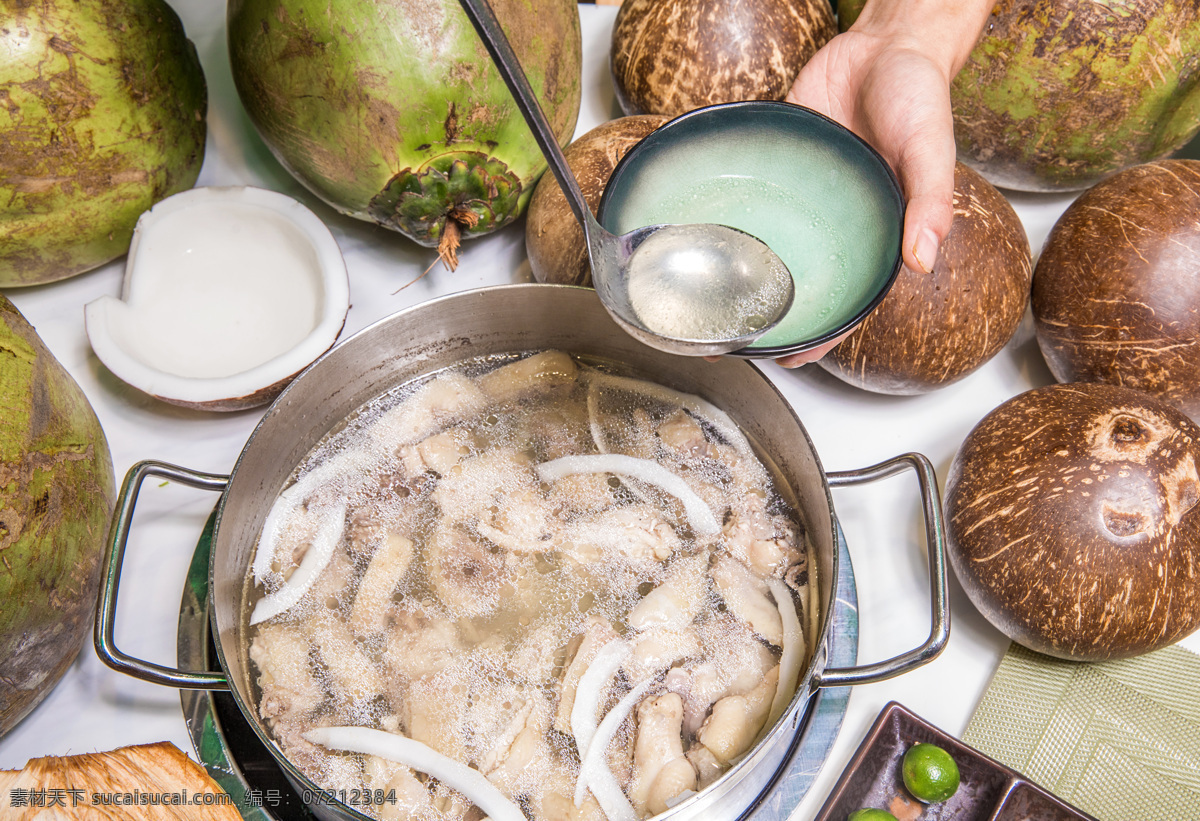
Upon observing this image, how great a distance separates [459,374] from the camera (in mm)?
994

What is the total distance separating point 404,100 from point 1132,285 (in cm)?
85

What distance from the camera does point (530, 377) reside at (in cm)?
99

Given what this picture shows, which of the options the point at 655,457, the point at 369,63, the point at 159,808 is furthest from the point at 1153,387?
the point at 159,808

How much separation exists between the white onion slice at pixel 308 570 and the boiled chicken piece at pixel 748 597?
0.41 meters

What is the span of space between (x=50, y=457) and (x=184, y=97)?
1.69ft

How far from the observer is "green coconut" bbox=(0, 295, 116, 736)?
0.76 m

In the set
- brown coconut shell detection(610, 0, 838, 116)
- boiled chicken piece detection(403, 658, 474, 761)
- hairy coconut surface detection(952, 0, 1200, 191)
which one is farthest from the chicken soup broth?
hairy coconut surface detection(952, 0, 1200, 191)

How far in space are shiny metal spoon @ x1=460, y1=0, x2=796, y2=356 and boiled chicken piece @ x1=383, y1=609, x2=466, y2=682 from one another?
1.20 feet

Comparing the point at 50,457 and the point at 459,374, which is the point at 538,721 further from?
the point at 50,457

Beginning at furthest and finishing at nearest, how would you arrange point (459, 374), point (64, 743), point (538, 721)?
1. point (459, 374)
2. point (64, 743)
3. point (538, 721)

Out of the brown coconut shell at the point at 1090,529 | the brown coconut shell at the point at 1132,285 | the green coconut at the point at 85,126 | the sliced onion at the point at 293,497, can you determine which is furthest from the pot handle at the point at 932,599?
the green coconut at the point at 85,126

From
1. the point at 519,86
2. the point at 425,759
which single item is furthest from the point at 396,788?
the point at 519,86

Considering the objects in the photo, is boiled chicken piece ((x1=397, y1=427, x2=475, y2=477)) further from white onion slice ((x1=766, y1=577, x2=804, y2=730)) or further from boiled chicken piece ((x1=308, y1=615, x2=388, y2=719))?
white onion slice ((x1=766, y1=577, x2=804, y2=730))

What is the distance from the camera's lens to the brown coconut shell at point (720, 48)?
1061mm
